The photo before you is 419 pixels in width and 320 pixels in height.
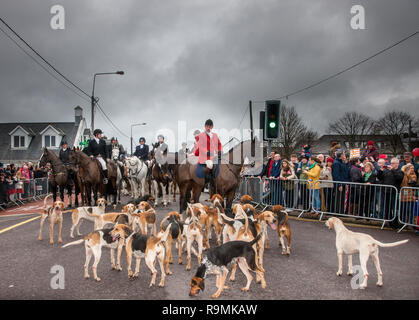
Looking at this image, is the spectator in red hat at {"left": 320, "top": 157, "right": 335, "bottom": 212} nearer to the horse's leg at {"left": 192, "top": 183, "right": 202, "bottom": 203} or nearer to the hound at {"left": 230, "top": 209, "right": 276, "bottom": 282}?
the horse's leg at {"left": 192, "top": 183, "right": 202, "bottom": 203}

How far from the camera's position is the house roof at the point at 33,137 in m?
39.1

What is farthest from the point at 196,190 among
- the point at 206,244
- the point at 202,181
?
the point at 206,244

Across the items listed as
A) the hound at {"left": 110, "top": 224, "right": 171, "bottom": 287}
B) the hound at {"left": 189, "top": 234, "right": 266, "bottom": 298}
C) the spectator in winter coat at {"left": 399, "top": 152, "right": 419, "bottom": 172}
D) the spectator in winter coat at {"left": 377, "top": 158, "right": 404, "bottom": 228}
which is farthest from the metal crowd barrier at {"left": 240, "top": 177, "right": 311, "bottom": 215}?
the hound at {"left": 110, "top": 224, "right": 171, "bottom": 287}

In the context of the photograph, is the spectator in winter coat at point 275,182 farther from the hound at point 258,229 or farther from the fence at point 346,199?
the hound at point 258,229

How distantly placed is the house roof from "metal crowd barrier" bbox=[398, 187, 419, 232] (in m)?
38.1

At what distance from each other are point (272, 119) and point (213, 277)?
296 inches

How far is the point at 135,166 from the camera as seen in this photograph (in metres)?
13.7

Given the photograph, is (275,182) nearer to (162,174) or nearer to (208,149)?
(208,149)

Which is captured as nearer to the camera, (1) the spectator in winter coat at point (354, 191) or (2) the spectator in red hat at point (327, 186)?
(1) the spectator in winter coat at point (354, 191)

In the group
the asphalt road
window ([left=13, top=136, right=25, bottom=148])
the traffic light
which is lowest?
Result: the asphalt road

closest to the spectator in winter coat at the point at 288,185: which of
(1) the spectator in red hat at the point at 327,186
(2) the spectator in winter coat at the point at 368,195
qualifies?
(1) the spectator in red hat at the point at 327,186

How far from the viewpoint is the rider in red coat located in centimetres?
892
